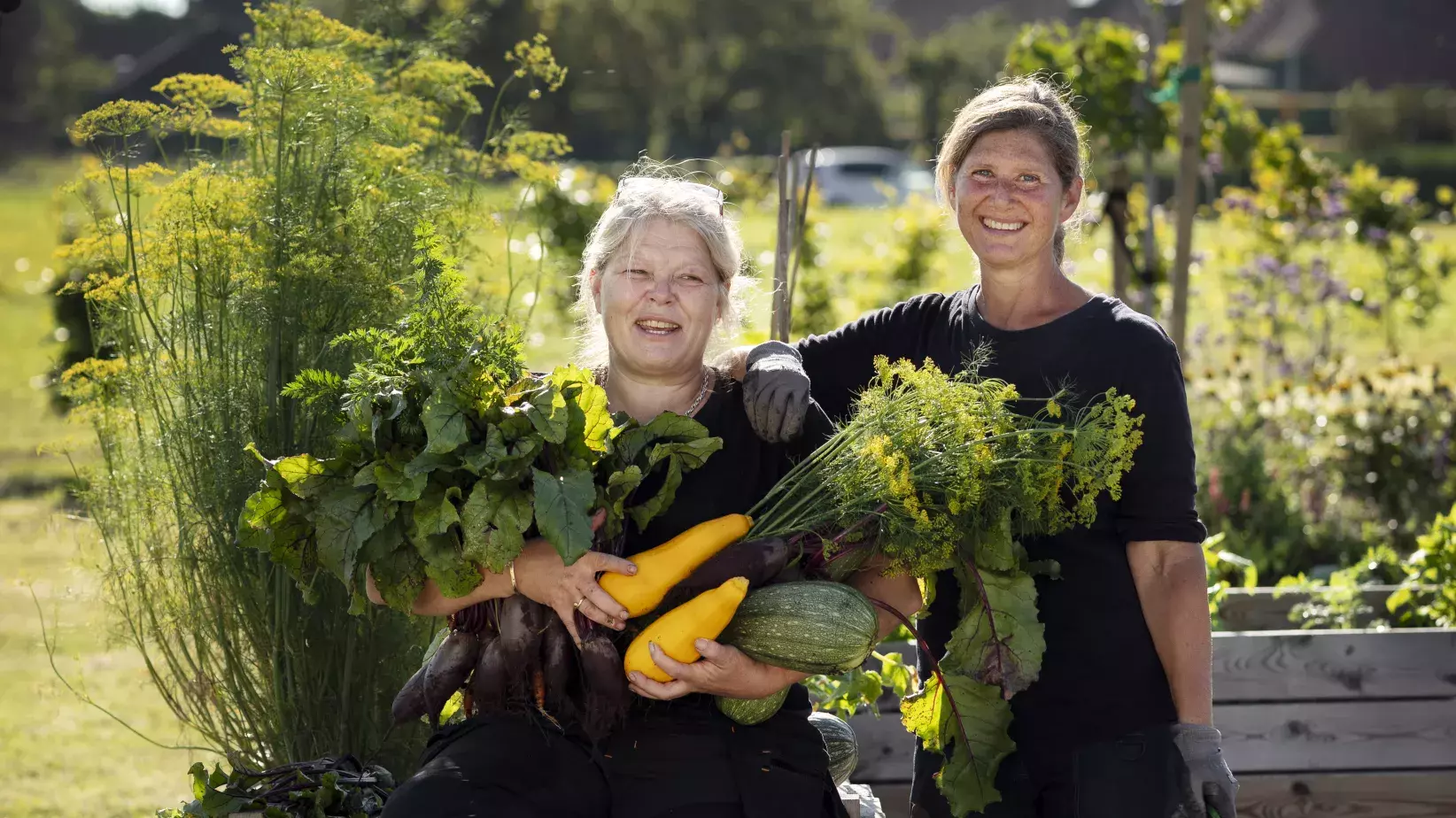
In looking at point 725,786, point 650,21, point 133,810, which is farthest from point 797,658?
point 650,21

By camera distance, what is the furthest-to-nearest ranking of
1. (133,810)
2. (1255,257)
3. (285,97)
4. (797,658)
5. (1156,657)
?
(1255,257)
(133,810)
(285,97)
(1156,657)
(797,658)

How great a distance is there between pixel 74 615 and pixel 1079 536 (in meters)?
5.84

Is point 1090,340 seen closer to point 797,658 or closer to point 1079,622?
point 1079,622

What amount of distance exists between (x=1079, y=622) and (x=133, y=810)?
→ 10.5 ft

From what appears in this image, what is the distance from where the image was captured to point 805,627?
8.57ft

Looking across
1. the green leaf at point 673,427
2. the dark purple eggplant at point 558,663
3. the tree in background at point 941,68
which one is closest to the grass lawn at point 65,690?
the dark purple eggplant at point 558,663

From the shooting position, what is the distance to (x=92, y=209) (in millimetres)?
3369

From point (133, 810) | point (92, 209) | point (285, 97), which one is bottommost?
point (133, 810)

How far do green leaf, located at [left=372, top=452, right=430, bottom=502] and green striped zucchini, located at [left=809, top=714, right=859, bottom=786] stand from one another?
1163mm

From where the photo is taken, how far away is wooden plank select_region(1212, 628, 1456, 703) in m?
3.96

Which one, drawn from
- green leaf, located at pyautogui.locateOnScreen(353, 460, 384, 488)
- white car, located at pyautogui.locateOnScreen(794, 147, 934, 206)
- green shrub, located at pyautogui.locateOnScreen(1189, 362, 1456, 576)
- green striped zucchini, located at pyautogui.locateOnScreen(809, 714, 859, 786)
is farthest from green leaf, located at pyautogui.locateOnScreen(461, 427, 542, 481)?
white car, located at pyautogui.locateOnScreen(794, 147, 934, 206)

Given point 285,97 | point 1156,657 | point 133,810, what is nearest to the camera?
point 1156,657

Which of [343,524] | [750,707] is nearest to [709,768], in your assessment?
[750,707]

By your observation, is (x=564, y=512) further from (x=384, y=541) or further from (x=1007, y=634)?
(x=1007, y=634)
